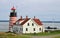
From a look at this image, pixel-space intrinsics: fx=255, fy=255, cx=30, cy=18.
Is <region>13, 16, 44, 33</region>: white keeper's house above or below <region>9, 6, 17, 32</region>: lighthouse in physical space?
below

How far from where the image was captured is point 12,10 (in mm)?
54688

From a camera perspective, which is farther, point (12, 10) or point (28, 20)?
point (12, 10)

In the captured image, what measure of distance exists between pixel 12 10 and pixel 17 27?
4.01 meters

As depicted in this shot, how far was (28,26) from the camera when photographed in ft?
169

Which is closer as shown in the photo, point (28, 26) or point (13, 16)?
point (28, 26)

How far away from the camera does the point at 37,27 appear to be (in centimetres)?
5266

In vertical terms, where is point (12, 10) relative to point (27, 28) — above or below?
above

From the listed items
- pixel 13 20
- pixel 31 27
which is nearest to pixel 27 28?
pixel 31 27

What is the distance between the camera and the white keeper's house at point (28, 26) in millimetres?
51331

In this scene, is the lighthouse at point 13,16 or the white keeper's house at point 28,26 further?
the lighthouse at point 13,16

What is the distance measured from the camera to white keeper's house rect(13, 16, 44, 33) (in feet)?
168

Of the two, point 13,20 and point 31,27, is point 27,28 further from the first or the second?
point 13,20

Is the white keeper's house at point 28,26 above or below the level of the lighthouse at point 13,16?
below

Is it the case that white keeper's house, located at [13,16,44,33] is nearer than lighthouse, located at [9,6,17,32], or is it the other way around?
white keeper's house, located at [13,16,44,33]
